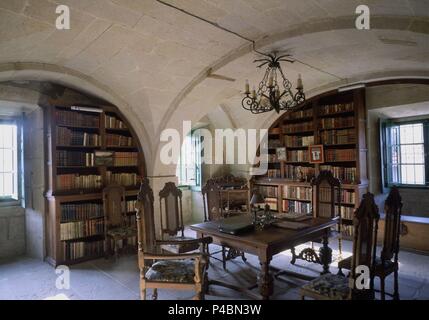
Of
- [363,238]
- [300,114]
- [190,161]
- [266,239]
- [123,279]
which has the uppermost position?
[300,114]

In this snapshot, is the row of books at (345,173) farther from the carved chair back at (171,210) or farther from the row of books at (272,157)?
the carved chair back at (171,210)

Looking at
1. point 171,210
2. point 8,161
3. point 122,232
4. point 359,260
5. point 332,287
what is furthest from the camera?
point 8,161

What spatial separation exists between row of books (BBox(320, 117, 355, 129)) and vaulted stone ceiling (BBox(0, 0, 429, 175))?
2.33 ft

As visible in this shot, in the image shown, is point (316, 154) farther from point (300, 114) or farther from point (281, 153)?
point (300, 114)

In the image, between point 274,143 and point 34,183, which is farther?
point 274,143

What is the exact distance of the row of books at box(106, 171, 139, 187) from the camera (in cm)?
472

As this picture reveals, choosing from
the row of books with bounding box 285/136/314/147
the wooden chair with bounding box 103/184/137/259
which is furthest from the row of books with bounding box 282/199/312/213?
the wooden chair with bounding box 103/184/137/259

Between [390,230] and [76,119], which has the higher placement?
[76,119]

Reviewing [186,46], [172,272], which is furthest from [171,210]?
[186,46]

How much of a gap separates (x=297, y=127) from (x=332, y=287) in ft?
13.7

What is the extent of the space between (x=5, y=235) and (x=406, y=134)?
692 centimetres

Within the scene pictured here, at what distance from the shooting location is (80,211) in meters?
4.35

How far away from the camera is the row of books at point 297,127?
5.78m
